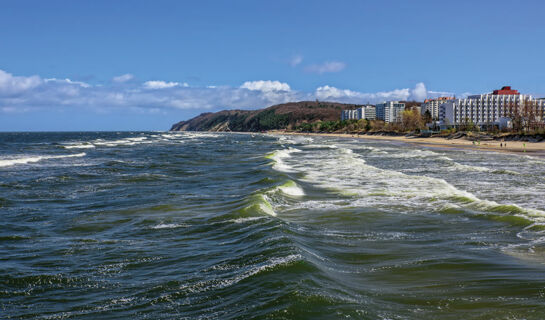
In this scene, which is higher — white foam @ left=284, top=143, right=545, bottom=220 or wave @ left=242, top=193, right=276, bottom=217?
wave @ left=242, top=193, right=276, bottom=217

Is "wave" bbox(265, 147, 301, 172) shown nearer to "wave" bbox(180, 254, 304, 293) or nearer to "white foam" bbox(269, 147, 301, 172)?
"white foam" bbox(269, 147, 301, 172)

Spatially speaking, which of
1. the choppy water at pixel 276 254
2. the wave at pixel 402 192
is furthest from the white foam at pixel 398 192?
the choppy water at pixel 276 254

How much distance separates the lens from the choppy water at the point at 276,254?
6.88 meters

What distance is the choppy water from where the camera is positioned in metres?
6.88

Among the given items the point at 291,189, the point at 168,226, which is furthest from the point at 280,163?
the point at 168,226

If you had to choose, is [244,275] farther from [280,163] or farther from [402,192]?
[280,163]

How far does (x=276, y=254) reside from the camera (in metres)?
9.45

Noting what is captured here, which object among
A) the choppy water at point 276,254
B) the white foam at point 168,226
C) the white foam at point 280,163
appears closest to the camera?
the choppy water at point 276,254

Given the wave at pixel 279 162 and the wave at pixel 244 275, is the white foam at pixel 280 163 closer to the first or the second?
the wave at pixel 279 162

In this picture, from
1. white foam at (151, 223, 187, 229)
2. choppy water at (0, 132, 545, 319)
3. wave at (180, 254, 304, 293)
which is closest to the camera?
choppy water at (0, 132, 545, 319)

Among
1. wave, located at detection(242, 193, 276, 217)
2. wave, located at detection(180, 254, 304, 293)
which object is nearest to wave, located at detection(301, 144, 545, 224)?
wave, located at detection(242, 193, 276, 217)

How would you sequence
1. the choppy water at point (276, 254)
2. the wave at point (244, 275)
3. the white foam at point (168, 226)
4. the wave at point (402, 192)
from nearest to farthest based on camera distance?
1. the choppy water at point (276, 254)
2. the wave at point (244, 275)
3. the white foam at point (168, 226)
4. the wave at point (402, 192)

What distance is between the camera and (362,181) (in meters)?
23.2

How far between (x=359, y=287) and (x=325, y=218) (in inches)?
246
